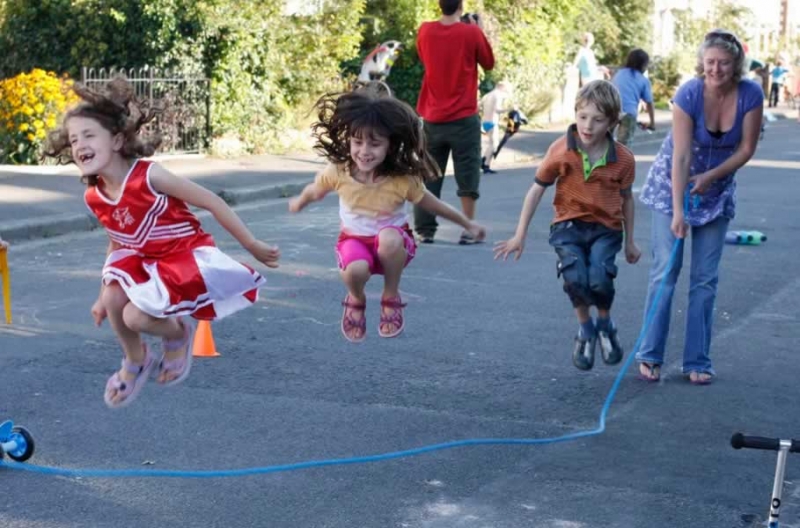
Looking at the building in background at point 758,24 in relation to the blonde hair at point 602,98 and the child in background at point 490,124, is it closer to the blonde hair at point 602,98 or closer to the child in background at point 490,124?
the child in background at point 490,124

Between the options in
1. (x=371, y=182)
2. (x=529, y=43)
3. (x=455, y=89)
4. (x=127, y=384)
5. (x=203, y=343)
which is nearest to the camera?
(x=127, y=384)

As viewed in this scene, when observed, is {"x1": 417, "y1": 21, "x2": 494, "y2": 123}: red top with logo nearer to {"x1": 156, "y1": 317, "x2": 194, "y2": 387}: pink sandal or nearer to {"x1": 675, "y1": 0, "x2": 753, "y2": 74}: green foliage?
{"x1": 156, "y1": 317, "x2": 194, "y2": 387}: pink sandal

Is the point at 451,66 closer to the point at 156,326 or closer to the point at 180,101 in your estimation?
the point at 156,326

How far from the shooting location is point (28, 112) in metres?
17.7

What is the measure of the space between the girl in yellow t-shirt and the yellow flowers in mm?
11890

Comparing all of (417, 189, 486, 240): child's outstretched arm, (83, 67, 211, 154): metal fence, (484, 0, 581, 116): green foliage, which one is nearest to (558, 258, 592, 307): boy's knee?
(417, 189, 486, 240): child's outstretched arm

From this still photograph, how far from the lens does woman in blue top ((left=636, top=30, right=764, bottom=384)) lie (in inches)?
268

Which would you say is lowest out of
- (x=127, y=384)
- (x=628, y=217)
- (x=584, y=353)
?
(x=584, y=353)

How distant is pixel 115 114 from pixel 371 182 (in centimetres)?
136

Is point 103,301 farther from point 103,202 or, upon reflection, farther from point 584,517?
point 584,517

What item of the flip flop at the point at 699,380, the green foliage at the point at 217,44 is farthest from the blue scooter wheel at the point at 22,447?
the green foliage at the point at 217,44

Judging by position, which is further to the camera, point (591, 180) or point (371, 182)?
point (591, 180)

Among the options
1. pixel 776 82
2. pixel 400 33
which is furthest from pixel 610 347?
pixel 776 82

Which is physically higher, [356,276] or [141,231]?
[141,231]
